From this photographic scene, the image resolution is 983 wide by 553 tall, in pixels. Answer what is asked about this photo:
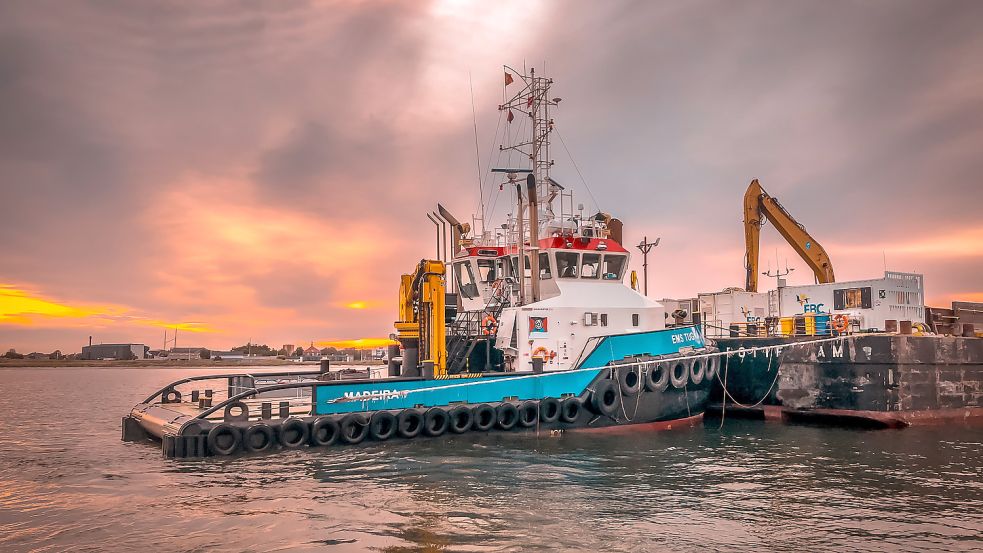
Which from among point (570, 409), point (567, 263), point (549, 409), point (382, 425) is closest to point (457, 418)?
point (382, 425)

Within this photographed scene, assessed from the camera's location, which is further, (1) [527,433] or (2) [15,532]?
(1) [527,433]

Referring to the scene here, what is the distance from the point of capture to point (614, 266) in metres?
17.0

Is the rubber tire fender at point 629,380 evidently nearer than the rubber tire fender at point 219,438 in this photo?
No

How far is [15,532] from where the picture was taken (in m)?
7.72

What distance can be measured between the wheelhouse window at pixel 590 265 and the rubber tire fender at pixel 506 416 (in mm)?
4425

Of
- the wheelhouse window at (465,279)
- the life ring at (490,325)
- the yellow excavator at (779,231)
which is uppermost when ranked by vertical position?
the yellow excavator at (779,231)

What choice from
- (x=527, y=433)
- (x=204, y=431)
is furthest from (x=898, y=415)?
(x=204, y=431)

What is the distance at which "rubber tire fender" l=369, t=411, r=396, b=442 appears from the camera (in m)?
12.7

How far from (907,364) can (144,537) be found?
17672 millimetres

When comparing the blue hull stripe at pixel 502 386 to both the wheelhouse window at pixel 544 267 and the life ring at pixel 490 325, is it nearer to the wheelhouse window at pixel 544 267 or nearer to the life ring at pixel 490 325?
the life ring at pixel 490 325

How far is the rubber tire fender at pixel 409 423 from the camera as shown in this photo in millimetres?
12922

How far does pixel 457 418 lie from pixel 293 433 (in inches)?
128

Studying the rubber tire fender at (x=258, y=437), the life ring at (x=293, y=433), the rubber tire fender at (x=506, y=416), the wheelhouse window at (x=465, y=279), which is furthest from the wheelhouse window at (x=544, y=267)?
the rubber tire fender at (x=258, y=437)

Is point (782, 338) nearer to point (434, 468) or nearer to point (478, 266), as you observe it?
point (478, 266)
